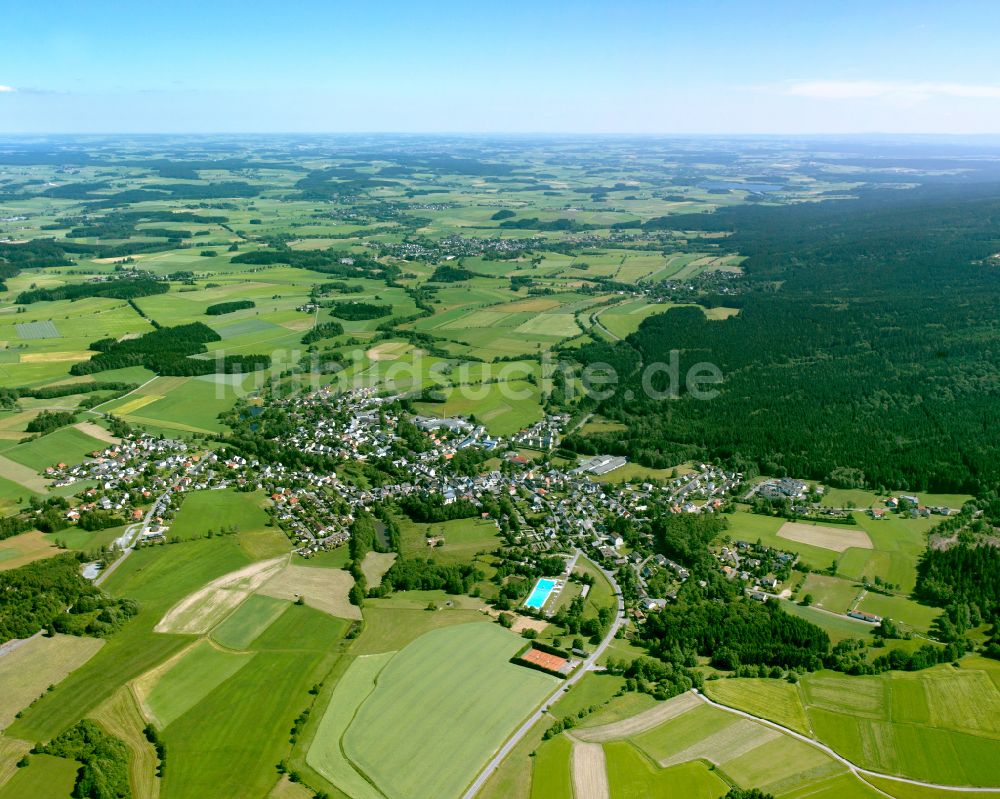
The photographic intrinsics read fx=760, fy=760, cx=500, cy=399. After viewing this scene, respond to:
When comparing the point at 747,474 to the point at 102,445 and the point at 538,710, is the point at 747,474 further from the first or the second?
the point at 102,445

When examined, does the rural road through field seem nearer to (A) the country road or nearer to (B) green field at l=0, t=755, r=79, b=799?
(B) green field at l=0, t=755, r=79, b=799

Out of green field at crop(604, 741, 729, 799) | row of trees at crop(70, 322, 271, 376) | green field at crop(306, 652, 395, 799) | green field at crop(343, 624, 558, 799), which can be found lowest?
green field at crop(306, 652, 395, 799)

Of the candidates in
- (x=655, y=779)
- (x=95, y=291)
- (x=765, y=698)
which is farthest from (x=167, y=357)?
(x=765, y=698)

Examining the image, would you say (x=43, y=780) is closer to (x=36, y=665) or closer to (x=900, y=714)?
(x=36, y=665)

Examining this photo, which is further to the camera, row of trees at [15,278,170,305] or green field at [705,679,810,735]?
row of trees at [15,278,170,305]

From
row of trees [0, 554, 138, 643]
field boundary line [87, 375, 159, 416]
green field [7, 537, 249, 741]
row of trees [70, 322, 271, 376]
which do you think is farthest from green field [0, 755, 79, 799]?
row of trees [70, 322, 271, 376]

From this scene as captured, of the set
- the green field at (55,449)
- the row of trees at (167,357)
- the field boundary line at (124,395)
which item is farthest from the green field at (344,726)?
the row of trees at (167,357)
